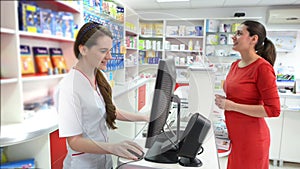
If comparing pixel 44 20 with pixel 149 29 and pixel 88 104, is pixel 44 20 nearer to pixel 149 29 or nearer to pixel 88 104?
pixel 88 104

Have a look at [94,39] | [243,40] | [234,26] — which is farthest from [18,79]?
[234,26]

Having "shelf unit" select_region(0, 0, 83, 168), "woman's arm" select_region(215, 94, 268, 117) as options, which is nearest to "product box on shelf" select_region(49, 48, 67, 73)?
"shelf unit" select_region(0, 0, 83, 168)

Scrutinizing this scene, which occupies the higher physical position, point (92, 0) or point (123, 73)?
point (92, 0)

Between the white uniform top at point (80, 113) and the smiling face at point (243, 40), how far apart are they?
3.19ft

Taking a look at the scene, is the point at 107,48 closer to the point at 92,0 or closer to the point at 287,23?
the point at 92,0

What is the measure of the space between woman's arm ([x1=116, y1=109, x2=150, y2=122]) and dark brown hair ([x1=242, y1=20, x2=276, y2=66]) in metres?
0.86

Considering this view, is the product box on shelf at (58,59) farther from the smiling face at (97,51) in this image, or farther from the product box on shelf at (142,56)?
Answer: the product box on shelf at (142,56)

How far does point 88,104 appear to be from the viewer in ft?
1.56

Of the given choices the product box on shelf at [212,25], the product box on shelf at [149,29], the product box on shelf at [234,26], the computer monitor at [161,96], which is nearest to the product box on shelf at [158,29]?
the product box on shelf at [149,29]

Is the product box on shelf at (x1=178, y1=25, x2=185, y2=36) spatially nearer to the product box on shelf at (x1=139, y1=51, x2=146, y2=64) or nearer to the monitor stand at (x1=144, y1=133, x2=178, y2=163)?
the product box on shelf at (x1=139, y1=51, x2=146, y2=64)

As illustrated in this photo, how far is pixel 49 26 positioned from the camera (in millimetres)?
309

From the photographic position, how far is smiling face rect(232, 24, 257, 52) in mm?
1195

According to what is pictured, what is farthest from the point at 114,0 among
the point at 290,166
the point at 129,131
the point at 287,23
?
the point at 290,166

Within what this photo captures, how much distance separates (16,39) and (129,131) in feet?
1.99
